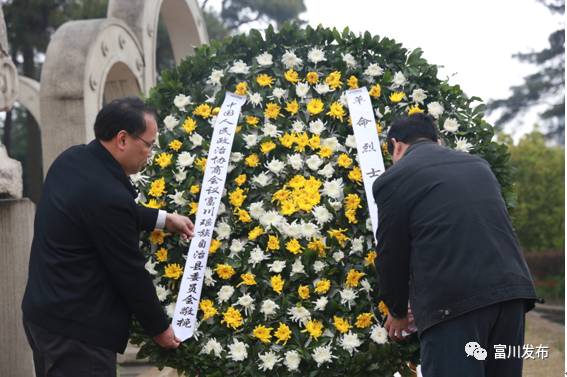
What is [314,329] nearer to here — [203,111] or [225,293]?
[225,293]

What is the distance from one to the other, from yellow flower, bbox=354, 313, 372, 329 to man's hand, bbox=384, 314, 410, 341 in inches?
4.9

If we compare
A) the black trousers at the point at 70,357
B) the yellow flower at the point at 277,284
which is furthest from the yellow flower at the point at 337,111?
the black trousers at the point at 70,357

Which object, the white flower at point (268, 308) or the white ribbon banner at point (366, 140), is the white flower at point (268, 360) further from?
the white ribbon banner at point (366, 140)

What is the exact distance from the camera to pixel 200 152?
12.8ft

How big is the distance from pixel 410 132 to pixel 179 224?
3.98 feet

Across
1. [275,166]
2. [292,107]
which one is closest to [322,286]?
[275,166]

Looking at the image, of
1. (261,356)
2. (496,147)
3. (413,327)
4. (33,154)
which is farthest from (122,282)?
(33,154)

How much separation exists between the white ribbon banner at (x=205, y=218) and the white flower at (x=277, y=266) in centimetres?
34

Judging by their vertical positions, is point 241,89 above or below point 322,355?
above

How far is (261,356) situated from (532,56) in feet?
76.1

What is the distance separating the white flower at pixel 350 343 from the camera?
3.42m

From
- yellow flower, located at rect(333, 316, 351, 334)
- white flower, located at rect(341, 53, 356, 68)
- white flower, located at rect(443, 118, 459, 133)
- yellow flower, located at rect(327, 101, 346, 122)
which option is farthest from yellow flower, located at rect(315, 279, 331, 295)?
white flower, located at rect(341, 53, 356, 68)

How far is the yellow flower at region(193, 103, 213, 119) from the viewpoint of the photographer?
396 centimetres

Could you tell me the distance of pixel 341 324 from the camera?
11.4 feet
